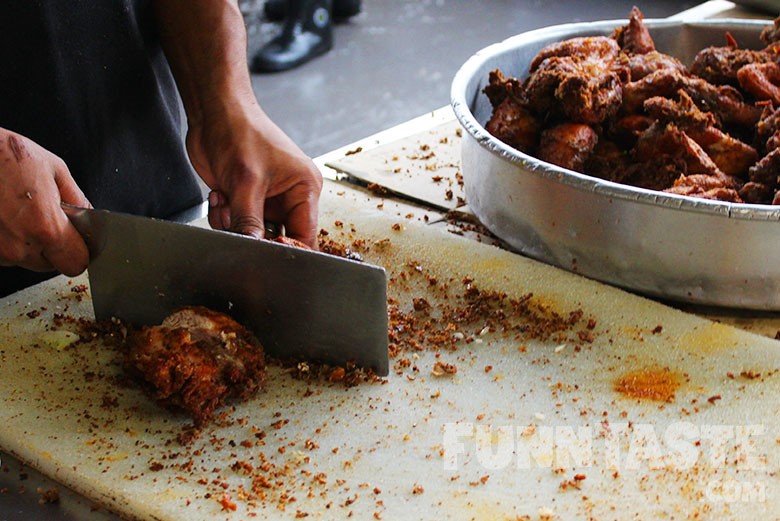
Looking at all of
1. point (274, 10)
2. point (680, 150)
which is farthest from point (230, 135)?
point (274, 10)

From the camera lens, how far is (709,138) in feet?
6.23

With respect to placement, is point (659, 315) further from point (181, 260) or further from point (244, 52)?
point (244, 52)

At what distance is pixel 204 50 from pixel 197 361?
2.90 feet

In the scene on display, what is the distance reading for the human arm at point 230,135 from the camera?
183 cm

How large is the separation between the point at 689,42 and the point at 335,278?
1564 mm

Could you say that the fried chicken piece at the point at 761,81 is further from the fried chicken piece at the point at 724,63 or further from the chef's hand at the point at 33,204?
the chef's hand at the point at 33,204

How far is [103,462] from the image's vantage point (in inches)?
54.3

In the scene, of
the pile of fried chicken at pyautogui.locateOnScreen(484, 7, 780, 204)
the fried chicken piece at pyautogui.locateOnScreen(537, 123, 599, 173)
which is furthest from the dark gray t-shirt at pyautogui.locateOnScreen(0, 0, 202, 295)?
the fried chicken piece at pyautogui.locateOnScreen(537, 123, 599, 173)

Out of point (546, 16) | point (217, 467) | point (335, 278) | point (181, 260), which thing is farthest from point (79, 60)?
point (546, 16)

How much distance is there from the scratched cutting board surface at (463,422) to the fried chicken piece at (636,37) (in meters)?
0.81

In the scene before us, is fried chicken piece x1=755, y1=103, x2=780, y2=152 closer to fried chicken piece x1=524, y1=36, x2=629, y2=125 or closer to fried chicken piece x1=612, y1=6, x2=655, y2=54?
fried chicken piece x1=524, y1=36, x2=629, y2=125

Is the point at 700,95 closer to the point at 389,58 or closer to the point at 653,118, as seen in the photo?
the point at 653,118

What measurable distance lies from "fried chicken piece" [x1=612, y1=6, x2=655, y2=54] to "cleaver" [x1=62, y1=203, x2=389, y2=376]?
120cm

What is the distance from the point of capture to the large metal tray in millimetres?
1623
